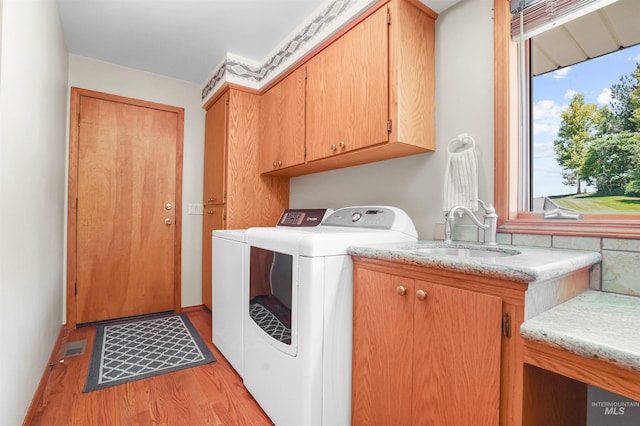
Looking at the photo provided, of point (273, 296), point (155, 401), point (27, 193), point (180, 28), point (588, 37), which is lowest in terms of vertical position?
point (155, 401)

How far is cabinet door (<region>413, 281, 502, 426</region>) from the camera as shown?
2.79 feet

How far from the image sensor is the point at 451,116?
1656 millimetres

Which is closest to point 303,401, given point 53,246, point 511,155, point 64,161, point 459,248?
point 459,248

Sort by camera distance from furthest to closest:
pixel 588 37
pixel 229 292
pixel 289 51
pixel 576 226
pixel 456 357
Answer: pixel 289 51 < pixel 229 292 < pixel 588 37 < pixel 576 226 < pixel 456 357

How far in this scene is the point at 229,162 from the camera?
8.66 ft

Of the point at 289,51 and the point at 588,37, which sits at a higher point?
the point at 289,51

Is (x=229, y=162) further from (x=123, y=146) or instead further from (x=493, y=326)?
(x=493, y=326)

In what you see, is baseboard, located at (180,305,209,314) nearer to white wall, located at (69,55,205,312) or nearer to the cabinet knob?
white wall, located at (69,55,205,312)

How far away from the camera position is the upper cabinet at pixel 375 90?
155 cm

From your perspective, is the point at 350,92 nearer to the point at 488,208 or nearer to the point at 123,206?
the point at 488,208

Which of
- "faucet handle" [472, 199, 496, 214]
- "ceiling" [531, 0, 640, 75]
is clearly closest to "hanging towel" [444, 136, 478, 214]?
"faucet handle" [472, 199, 496, 214]

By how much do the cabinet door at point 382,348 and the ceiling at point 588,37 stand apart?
50.4 inches

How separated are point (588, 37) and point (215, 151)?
8.80ft

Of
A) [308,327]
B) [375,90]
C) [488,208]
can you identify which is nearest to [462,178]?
[488,208]
